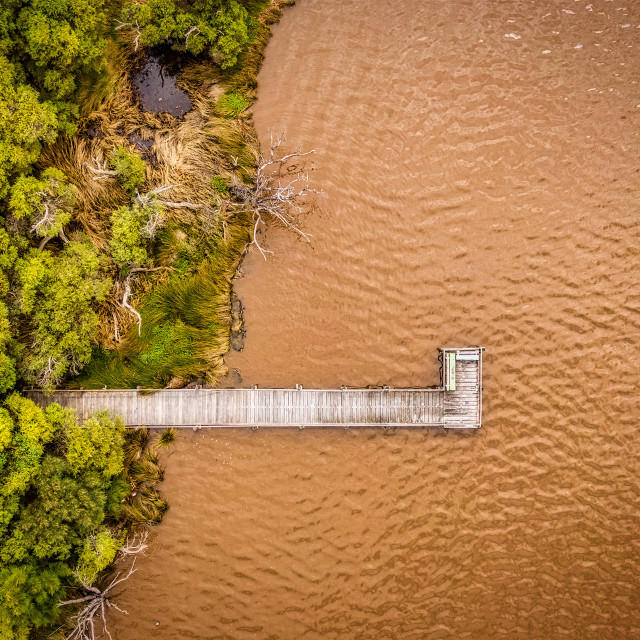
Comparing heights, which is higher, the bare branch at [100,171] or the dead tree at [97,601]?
the bare branch at [100,171]

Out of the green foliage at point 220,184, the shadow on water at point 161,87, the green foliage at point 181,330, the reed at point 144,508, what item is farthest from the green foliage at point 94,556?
the shadow on water at point 161,87

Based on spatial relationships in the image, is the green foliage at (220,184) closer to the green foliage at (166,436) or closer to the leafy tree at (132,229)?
the leafy tree at (132,229)

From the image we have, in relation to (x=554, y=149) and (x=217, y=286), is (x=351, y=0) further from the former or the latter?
(x=217, y=286)

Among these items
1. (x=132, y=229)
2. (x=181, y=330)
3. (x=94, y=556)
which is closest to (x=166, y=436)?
(x=181, y=330)

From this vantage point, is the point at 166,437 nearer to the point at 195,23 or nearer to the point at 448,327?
the point at 448,327

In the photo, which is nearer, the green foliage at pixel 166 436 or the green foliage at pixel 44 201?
the green foliage at pixel 44 201

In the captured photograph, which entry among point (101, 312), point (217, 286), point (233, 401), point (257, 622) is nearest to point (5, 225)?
point (101, 312)
